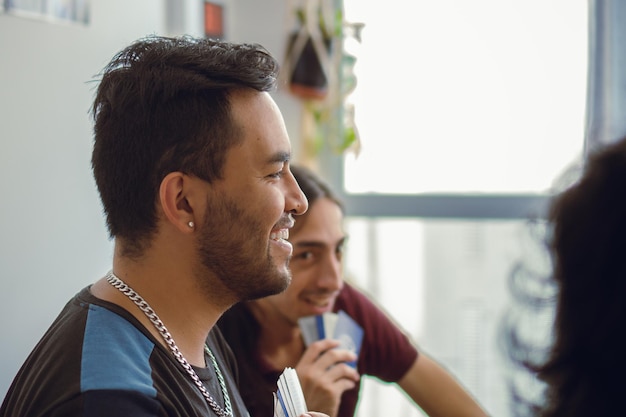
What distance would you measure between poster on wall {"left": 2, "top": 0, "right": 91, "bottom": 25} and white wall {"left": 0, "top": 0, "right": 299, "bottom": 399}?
0.05 feet

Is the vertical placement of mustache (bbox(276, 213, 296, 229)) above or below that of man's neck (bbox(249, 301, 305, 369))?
above

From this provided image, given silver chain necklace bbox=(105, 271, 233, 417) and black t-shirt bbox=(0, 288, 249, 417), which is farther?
silver chain necklace bbox=(105, 271, 233, 417)

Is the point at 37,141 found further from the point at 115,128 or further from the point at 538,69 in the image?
the point at 538,69

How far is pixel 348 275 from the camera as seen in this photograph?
9.29 ft

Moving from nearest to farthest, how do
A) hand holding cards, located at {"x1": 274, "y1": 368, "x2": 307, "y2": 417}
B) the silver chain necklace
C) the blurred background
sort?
the silver chain necklace, hand holding cards, located at {"x1": 274, "y1": 368, "x2": 307, "y2": 417}, the blurred background

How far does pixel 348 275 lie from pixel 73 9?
1436 millimetres

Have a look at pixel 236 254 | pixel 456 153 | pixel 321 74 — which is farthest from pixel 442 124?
pixel 236 254

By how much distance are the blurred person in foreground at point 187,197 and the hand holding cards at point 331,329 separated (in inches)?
18.2

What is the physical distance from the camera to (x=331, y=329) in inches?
68.9

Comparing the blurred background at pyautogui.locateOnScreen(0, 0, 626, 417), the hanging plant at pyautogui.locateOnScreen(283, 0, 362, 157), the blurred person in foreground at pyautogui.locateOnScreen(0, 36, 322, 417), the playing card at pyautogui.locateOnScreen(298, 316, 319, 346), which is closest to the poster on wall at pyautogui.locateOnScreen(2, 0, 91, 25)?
the blurred person in foreground at pyautogui.locateOnScreen(0, 36, 322, 417)

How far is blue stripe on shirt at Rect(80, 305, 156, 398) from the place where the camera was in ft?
3.22

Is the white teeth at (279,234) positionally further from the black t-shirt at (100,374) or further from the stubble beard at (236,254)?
the black t-shirt at (100,374)

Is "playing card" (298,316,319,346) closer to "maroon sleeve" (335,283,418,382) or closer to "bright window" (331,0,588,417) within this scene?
"maroon sleeve" (335,283,418,382)

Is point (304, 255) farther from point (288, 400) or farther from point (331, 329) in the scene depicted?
point (288, 400)
